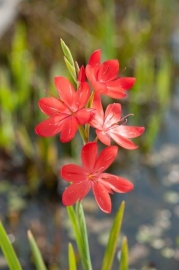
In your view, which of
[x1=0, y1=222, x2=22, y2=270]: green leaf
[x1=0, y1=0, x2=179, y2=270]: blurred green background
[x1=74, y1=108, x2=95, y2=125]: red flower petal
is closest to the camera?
[x1=74, y1=108, x2=95, y2=125]: red flower petal

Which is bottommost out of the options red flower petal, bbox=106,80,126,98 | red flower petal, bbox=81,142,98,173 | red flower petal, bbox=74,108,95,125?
red flower petal, bbox=81,142,98,173

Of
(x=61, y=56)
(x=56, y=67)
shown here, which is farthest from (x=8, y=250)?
(x=61, y=56)

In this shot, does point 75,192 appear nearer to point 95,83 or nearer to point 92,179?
point 92,179

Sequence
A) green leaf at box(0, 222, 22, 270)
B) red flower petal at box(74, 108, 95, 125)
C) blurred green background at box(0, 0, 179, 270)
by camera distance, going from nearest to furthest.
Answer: red flower petal at box(74, 108, 95, 125) → green leaf at box(0, 222, 22, 270) → blurred green background at box(0, 0, 179, 270)

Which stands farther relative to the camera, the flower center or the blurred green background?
the blurred green background

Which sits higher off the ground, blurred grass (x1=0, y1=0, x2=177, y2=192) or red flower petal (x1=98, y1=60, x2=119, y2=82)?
red flower petal (x1=98, y1=60, x2=119, y2=82)

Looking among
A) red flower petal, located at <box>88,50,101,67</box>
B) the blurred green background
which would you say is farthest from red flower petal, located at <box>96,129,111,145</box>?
the blurred green background

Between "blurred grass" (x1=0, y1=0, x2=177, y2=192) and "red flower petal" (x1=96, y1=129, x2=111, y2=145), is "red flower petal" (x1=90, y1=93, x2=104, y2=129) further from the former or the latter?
"blurred grass" (x1=0, y1=0, x2=177, y2=192)

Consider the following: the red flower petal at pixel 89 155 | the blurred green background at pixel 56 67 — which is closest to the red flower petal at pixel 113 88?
the red flower petal at pixel 89 155
